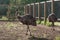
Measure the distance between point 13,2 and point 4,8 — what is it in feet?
9.61

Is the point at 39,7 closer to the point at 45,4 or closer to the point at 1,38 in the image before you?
the point at 45,4

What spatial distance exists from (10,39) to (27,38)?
0.70 metres

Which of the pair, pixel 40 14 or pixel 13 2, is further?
pixel 13 2

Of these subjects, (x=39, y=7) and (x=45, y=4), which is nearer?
(x=45, y=4)

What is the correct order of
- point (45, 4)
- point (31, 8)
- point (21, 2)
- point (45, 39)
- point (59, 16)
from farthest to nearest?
point (21, 2)
point (31, 8)
point (45, 4)
point (59, 16)
point (45, 39)

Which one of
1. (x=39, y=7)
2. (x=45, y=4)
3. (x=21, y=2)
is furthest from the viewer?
(x=21, y=2)

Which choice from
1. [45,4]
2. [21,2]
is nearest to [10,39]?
[45,4]

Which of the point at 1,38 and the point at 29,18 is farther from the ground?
the point at 29,18

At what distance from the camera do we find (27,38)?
938 centimetres

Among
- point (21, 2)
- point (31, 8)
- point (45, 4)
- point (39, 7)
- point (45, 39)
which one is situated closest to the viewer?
point (45, 39)

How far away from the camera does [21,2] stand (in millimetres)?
30281

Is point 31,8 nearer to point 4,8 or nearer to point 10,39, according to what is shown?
point 4,8

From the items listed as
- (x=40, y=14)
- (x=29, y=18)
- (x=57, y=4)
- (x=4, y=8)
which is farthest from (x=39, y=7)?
(x=4, y=8)

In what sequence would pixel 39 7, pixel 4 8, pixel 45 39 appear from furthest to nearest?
pixel 4 8
pixel 39 7
pixel 45 39
